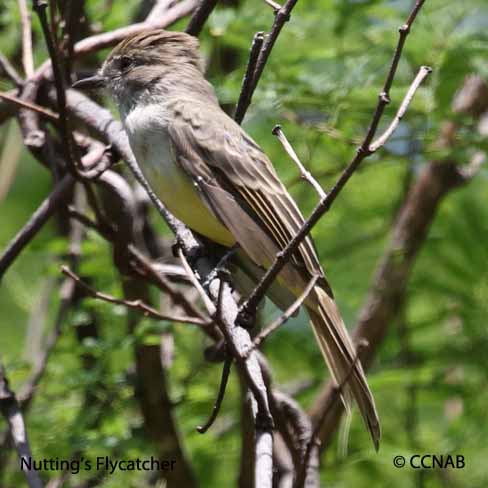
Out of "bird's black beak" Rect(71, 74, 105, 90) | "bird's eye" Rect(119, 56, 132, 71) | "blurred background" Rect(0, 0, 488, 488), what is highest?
"bird's eye" Rect(119, 56, 132, 71)

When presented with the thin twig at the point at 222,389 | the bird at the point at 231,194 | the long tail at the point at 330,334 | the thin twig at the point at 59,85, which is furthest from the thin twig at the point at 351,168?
the long tail at the point at 330,334

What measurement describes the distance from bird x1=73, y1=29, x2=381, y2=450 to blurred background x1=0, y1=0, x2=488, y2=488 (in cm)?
50

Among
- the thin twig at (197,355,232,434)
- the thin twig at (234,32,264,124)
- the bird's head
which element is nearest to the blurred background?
the bird's head

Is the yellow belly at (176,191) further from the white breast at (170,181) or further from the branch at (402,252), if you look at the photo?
the branch at (402,252)

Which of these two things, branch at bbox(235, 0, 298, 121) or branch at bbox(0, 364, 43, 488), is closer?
branch at bbox(235, 0, 298, 121)

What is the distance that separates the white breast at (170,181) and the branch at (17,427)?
994 mm

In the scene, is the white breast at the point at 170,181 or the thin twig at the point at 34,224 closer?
the thin twig at the point at 34,224

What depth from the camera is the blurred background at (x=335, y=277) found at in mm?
4930

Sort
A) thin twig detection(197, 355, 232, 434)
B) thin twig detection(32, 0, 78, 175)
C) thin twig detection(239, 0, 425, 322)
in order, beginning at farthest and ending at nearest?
thin twig detection(32, 0, 78, 175) < thin twig detection(197, 355, 232, 434) < thin twig detection(239, 0, 425, 322)

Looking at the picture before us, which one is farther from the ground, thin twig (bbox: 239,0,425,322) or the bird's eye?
thin twig (bbox: 239,0,425,322)

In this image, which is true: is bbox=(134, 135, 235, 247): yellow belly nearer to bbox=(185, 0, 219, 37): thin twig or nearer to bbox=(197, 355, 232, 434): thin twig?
bbox=(185, 0, 219, 37): thin twig

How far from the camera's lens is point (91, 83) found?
4980mm

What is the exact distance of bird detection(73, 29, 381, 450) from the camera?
4.16 m

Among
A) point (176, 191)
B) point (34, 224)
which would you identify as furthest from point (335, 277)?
point (34, 224)
